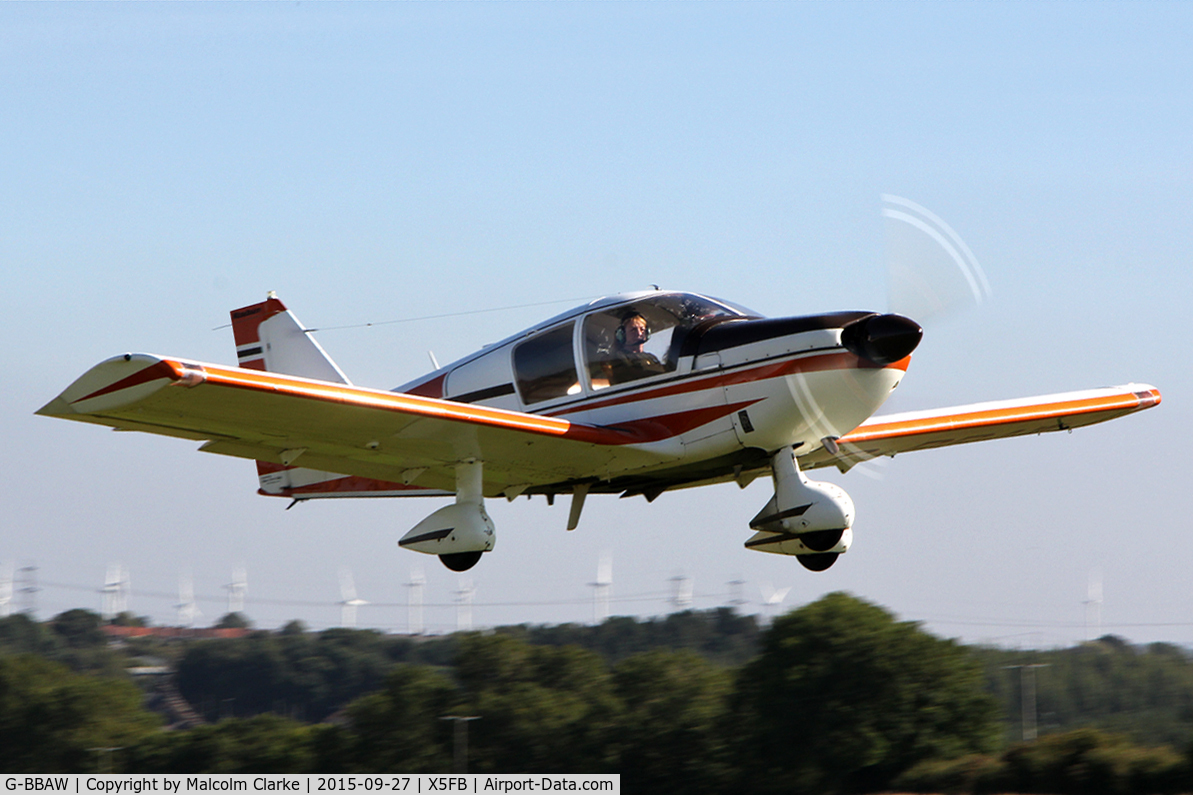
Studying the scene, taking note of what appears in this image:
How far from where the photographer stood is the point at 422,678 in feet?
166

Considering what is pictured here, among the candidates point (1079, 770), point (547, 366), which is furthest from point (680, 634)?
point (547, 366)

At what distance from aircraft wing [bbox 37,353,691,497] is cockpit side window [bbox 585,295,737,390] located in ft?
1.63

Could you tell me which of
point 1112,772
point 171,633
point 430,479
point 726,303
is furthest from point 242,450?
point 171,633

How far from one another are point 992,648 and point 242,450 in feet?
182

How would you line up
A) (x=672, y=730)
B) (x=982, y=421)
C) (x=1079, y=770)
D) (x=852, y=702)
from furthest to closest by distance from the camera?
(x=672, y=730), (x=852, y=702), (x=1079, y=770), (x=982, y=421)

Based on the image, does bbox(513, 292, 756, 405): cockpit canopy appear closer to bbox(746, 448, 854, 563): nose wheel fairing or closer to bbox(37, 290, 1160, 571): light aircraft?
bbox(37, 290, 1160, 571): light aircraft

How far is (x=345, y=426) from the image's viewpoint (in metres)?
10.2

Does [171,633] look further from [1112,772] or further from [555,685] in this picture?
[1112,772]

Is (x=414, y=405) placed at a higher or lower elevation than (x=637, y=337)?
lower

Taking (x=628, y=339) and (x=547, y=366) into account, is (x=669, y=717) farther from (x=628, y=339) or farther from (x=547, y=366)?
(x=628, y=339)

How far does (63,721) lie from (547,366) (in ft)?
157

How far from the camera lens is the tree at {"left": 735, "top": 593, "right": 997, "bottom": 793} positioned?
43.3 m

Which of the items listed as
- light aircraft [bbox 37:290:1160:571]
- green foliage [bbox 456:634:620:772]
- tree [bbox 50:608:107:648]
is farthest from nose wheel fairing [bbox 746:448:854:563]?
tree [bbox 50:608:107:648]

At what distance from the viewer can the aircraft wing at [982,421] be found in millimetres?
13008
